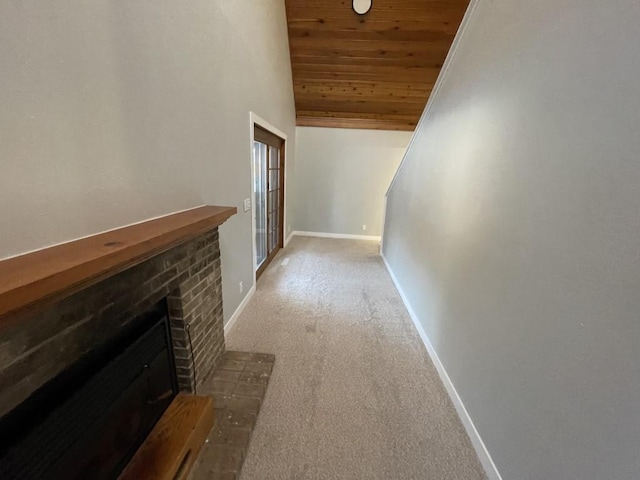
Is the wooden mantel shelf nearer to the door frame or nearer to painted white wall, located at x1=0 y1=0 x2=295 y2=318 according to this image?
painted white wall, located at x1=0 y1=0 x2=295 y2=318

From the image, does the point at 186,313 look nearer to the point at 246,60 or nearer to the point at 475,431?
the point at 475,431

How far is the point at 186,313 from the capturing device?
4.86 ft

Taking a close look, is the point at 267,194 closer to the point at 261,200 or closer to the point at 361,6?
the point at 261,200

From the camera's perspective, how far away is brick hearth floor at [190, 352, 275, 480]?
50.9 inches

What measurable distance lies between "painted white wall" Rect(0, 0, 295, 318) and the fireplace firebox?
1.47 ft

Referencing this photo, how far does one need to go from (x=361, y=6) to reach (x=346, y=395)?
414cm

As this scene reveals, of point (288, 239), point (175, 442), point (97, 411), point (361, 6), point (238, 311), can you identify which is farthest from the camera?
point (288, 239)

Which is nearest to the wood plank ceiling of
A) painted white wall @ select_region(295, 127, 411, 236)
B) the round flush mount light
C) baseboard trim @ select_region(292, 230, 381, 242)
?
the round flush mount light

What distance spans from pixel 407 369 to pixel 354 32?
3.99m

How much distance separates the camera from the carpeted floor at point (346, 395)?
136cm

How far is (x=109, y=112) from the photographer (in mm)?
1003

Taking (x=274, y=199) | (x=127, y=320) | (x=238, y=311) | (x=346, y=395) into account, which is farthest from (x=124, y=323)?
(x=274, y=199)

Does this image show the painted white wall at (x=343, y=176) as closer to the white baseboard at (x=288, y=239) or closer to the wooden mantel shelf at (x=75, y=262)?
the white baseboard at (x=288, y=239)

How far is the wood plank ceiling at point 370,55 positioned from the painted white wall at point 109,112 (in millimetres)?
2000
